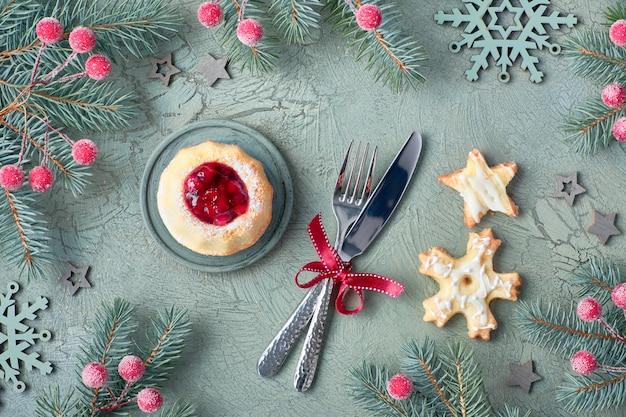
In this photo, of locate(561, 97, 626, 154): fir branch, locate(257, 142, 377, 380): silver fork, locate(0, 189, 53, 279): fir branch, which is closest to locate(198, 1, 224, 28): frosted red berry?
locate(257, 142, 377, 380): silver fork

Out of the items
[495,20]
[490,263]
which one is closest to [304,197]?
[490,263]

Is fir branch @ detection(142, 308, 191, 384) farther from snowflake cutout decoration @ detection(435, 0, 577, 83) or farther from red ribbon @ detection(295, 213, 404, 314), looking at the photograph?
snowflake cutout decoration @ detection(435, 0, 577, 83)

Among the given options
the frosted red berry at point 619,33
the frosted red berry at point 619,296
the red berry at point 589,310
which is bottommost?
the red berry at point 589,310

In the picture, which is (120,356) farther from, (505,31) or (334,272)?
(505,31)

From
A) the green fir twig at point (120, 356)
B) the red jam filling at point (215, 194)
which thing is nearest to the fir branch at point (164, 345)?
the green fir twig at point (120, 356)

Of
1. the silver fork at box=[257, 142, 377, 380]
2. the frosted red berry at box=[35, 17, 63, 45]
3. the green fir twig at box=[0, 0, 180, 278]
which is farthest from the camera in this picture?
the silver fork at box=[257, 142, 377, 380]

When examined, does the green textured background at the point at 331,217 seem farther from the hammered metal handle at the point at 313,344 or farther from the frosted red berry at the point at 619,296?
the frosted red berry at the point at 619,296
